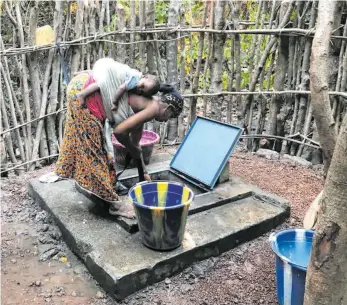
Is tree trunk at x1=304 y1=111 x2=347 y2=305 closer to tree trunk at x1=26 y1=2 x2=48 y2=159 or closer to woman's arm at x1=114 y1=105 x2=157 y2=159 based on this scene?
woman's arm at x1=114 y1=105 x2=157 y2=159

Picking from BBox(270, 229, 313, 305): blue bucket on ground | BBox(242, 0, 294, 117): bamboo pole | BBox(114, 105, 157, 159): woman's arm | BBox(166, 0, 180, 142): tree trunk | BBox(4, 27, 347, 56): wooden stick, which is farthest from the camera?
BBox(166, 0, 180, 142): tree trunk

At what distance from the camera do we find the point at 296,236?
7.33 ft

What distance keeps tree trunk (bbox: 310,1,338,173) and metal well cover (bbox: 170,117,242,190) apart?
1195mm

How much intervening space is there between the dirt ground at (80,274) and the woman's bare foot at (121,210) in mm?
402

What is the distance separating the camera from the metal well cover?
3166 mm

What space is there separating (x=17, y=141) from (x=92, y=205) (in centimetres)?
123

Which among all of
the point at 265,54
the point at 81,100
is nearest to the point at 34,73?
the point at 81,100

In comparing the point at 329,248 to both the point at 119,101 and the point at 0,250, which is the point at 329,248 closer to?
the point at 119,101

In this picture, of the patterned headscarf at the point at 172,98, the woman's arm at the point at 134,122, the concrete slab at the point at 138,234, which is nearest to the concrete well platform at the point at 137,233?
the concrete slab at the point at 138,234

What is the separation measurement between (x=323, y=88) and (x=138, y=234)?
1.45 metres

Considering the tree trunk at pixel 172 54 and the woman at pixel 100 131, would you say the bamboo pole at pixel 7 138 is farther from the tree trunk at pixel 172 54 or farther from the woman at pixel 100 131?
the tree trunk at pixel 172 54

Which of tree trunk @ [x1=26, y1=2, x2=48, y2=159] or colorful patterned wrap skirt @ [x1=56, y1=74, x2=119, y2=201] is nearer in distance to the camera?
colorful patterned wrap skirt @ [x1=56, y1=74, x2=119, y2=201]

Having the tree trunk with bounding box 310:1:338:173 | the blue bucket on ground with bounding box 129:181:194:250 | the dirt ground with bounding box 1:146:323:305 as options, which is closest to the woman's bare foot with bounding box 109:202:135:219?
the blue bucket on ground with bounding box 129:181:194:250

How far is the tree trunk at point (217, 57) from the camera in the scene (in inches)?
154
